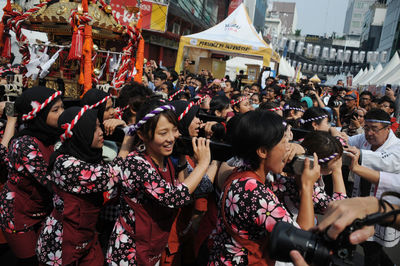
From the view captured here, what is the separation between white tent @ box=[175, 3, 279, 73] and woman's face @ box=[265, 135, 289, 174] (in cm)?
1104

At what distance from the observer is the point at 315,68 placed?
211 ft

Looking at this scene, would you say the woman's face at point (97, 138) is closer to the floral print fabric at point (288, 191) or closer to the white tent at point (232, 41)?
the floral print fabric at point (288, 191)

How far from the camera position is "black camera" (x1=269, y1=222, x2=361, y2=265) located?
1.04 meters

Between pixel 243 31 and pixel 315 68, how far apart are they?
5600 centimetres

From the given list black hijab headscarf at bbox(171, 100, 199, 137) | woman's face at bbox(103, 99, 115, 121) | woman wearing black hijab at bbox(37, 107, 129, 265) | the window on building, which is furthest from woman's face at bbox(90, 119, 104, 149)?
the window on building

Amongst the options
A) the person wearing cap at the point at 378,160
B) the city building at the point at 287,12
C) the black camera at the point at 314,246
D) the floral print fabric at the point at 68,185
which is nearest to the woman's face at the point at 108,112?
the floral print fabric at the point at 68,185

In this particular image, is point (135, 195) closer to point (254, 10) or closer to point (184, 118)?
point (184, 118)

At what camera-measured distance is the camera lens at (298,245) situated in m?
1.07

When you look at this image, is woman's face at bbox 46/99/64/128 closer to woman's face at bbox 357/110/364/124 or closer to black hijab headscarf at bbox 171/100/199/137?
black hijab headscarf at bbox 171/100/199/137

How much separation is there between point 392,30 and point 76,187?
2081 inches

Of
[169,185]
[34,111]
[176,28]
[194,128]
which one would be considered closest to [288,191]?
[169,185]

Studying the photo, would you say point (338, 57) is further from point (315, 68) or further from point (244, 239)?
point (244, 239)

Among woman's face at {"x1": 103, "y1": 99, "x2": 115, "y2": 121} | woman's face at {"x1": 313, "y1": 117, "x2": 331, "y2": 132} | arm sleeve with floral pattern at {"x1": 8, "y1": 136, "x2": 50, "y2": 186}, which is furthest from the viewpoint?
woman's face at {"x1": 313, "y1": 117, "x2": 331, "y2": 132}

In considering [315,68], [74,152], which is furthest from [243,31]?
[315,68]
